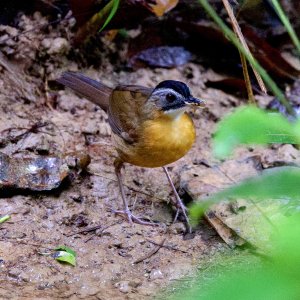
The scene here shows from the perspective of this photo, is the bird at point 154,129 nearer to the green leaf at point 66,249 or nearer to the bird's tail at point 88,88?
the bird's tail at point 88,88

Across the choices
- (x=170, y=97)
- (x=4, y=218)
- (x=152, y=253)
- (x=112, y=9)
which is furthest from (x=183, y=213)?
(x=112, y=9)

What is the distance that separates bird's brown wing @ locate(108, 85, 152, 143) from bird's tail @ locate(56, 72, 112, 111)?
0.19m

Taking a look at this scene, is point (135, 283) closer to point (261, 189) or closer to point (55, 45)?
point (261, 189)

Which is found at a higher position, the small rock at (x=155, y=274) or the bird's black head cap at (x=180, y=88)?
the bird's black head cap at (x=180, y=88)

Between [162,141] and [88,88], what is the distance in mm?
1275

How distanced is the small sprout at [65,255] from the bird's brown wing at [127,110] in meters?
1.01

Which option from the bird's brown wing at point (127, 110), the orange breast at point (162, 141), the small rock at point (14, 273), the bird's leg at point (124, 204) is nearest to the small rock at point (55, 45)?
the bird's brown wing at point (127, 110)

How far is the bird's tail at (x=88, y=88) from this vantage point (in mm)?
5566

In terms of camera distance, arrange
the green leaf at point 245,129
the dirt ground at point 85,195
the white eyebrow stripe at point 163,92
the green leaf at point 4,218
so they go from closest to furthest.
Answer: the green leaf at point 245,129
the dirt ground at point 85,195
the green leaf at point 4,218
the white eyebrow stripe at point 163,92

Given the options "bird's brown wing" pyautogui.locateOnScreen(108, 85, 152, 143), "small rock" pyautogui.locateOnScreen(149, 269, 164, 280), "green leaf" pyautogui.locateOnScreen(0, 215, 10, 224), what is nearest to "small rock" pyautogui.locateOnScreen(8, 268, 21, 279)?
"green leaf" pyautogui.locateOnScreen(0, 215, 10, 224)

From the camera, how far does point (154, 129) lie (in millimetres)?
4738

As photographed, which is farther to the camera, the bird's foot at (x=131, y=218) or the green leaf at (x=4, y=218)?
the bird's foot at (x=131, y=218)

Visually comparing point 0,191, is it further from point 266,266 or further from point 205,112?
point 266,266

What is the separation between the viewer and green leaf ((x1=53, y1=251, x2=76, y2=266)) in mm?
4137
